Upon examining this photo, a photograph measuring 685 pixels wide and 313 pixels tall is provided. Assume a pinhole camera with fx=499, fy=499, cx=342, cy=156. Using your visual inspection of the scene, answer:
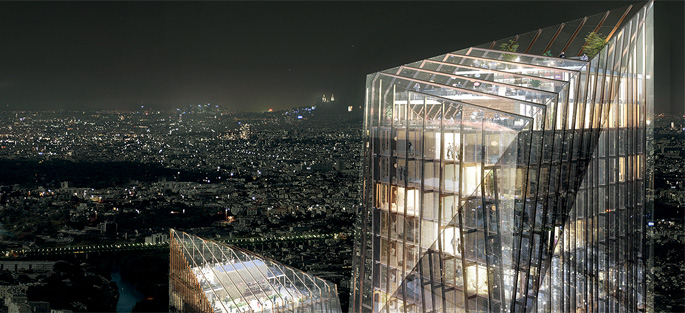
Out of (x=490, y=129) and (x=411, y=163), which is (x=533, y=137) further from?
(x=411, y=163)

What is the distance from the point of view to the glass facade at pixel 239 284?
445cm

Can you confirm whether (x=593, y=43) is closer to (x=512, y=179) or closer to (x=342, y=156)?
(x=512, y=179)

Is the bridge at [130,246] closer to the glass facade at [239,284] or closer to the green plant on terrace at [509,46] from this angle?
the glass facade at [239,284]

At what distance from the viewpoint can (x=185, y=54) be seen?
12867mm

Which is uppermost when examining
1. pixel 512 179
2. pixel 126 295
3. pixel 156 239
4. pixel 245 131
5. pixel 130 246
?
pixel 245 131

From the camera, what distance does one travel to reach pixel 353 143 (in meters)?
12.8

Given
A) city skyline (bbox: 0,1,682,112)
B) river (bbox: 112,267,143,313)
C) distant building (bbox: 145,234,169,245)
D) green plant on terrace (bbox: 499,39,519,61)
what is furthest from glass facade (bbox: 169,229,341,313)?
distant building (bbox: 145,234,169,245)

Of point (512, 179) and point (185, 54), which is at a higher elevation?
point (185, 54)

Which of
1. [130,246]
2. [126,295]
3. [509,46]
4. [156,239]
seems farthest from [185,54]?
[509,46]

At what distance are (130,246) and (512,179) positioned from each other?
12.3 meters

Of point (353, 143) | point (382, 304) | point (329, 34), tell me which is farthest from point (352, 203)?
point (382, 304)

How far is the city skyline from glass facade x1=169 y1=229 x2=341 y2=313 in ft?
16.3

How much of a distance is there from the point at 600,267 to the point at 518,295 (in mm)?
1213

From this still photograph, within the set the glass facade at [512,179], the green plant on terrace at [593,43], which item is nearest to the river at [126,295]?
the glass facade at [512,179]
